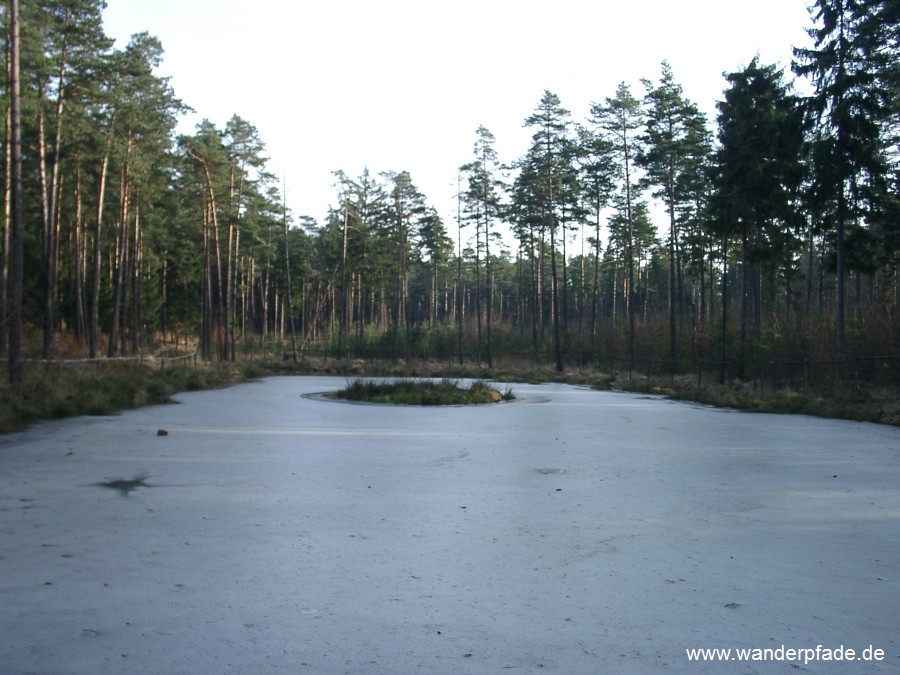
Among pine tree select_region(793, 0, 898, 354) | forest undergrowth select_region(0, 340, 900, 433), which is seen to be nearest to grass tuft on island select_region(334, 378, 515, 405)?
forest undergrowth select_region(0, 340, 900, 433)

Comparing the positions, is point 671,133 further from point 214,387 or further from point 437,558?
point 437,558

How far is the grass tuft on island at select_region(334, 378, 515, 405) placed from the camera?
23.3m

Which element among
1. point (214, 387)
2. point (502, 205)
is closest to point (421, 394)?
point (214, 387)

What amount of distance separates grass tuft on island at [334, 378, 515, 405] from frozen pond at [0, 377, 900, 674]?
11.4m

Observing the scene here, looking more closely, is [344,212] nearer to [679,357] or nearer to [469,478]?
[679,357]

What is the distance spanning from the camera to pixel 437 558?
562cm

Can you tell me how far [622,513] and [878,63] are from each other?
2197 centimetres

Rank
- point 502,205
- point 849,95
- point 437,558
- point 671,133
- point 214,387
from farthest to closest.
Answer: point 502,205
point 671,133
point 214,387
point 849,95
point 437,558

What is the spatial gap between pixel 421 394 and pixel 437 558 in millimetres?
18301

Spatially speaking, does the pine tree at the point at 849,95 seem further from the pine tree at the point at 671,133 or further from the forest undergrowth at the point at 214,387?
the pine tree at the point at 671,133

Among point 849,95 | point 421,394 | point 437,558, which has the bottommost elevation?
point 421,394

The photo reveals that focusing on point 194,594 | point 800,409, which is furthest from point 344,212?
point 194,594

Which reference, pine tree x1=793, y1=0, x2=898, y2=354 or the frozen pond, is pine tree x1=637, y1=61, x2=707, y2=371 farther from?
the frozen pond

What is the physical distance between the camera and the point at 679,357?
126 ft
